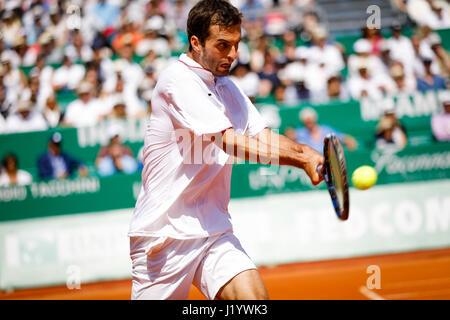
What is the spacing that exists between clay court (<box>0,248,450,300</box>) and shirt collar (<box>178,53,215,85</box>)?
164 inches

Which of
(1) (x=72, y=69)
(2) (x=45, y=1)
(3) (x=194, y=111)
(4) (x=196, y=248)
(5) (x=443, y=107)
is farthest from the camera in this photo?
(2) (x=45, y=1)

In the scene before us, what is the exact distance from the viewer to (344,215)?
2.87 metres

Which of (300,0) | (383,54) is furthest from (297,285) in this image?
(300,0)

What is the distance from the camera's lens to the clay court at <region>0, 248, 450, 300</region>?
261 inches

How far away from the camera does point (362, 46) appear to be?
10648 mm

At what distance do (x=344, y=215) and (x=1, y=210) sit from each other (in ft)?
21.0

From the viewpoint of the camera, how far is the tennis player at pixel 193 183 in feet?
9.60

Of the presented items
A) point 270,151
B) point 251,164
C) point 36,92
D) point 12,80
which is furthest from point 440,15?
point 270,151

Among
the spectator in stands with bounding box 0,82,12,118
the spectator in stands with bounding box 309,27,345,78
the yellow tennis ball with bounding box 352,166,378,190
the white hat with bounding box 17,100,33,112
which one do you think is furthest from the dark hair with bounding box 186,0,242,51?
the spectator in stands with bounding box 309,27,345,78

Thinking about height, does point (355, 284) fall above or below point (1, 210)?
below

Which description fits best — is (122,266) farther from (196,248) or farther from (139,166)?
(196,248)

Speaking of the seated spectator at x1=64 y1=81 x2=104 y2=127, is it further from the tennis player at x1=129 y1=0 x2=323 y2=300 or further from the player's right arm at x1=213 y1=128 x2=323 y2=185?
the player's right arm at x1=213 y1=128 x2=323 y2=185

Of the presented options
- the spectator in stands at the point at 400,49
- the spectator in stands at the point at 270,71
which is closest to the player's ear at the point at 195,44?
the spectator in stands at the point at 270,71

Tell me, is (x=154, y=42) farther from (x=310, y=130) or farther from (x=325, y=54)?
(x=310, y=130)
